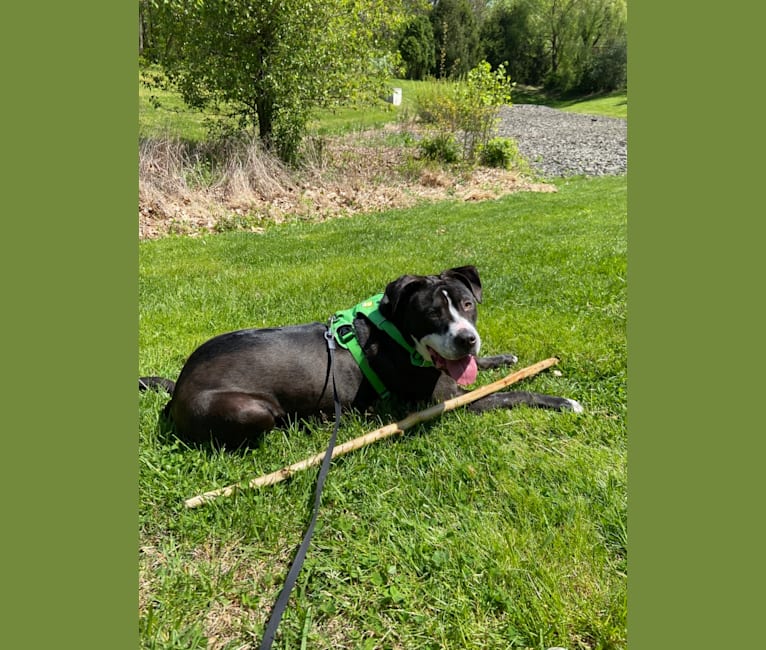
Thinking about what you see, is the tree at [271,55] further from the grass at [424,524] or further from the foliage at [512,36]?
the foliage at [512,36]

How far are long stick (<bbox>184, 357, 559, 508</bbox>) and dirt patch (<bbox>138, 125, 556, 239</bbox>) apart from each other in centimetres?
874

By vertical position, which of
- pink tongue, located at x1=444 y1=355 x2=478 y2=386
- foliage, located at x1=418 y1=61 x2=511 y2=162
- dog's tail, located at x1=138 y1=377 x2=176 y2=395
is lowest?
dog's tail, located at x1=138 y1=377 x2=176 y2=395

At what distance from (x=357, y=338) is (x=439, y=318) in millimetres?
643

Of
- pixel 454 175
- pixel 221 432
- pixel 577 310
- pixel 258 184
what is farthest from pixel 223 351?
pixel 454 175

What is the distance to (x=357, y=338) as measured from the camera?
3.96m

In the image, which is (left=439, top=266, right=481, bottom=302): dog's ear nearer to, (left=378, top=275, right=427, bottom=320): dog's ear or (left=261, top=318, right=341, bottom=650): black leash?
(left=378, top=275, right=427, bottom=320): dog's ear

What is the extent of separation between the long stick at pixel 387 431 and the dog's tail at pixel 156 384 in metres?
1.32

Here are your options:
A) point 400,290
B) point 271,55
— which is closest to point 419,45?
point 271,55

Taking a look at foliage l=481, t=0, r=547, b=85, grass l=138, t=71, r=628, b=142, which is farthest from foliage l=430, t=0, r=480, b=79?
grass l=138, t=71, r=628, b=142

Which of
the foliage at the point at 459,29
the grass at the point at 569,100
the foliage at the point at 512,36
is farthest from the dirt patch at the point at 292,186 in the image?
the grass at the point at 569,100

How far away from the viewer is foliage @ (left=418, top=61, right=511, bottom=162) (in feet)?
59.1

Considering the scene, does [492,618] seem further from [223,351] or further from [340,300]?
[340,300]

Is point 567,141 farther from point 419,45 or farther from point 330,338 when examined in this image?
point 330,338

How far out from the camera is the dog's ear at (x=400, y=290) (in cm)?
389
